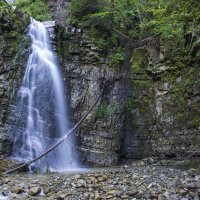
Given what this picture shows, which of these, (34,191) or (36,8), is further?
(36,8)

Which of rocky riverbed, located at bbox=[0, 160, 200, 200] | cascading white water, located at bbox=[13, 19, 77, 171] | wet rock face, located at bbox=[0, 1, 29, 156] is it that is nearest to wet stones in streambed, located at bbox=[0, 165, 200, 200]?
rocky riverbed, located at bbox=[0, 160, 200, 200]

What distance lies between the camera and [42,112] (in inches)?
523

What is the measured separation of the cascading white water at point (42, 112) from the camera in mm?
12289

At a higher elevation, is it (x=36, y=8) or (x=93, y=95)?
(x=36, y=8)

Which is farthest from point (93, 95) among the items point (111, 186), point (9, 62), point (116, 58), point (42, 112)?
point (111, 186)

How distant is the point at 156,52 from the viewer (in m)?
14.9

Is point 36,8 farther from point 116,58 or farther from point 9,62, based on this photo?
point 9,62

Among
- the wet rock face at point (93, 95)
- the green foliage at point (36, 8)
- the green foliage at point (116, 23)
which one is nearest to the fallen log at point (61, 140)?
the wet rock face at point (93, 95)

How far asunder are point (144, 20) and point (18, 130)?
8.01 metres

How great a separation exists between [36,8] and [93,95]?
984 cm

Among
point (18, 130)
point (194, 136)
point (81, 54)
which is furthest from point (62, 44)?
point (194, 136)

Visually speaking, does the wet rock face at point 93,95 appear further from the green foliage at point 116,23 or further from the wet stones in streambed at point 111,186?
the wet stones in streambed at point 111,186

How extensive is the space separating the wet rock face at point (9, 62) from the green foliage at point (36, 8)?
5543 millimetres

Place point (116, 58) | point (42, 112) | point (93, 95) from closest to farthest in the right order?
point (42, 112), point (93, 95), point (116, 58)
